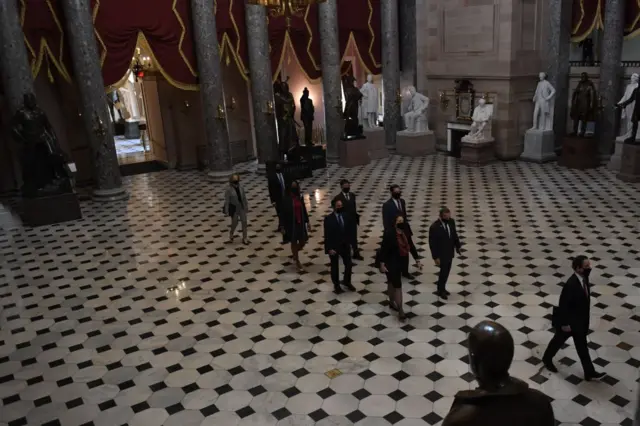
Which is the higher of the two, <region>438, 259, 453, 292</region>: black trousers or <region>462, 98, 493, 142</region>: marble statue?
<region>462, 98, 493, 142</region>: marble statue

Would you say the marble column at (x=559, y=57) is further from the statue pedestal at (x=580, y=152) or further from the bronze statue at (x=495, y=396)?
the bronze statue at (x=495, y=396)

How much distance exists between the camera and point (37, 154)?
13.1 meters

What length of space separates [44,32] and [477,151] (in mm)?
12254

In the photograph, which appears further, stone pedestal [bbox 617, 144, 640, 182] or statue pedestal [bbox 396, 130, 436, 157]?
statue pedestal [bbox 396, 130, 436, 157]

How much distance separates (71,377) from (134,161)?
13.9m

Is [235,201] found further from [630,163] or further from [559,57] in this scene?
[559,57]

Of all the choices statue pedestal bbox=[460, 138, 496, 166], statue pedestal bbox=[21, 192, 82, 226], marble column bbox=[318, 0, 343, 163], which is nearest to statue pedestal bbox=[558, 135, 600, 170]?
statue pedestal bbox=[460, 138, 496, 166]

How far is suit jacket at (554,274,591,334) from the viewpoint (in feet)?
18.9

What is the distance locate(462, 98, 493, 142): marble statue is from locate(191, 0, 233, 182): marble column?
7.35 metres

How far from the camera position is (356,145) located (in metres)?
17.8

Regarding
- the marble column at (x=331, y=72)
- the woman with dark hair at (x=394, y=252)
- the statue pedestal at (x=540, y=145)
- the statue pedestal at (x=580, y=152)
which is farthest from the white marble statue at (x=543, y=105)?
the woman with dark hair at (x=394, y=252)

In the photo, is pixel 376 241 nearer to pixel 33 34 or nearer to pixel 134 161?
pixel 33 34

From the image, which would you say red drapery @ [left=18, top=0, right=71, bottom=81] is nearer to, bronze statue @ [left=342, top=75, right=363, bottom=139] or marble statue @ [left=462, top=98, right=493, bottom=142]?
bronze statue @ [left=342, top=75, right=363, bottom=139]

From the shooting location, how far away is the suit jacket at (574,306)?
575cm
